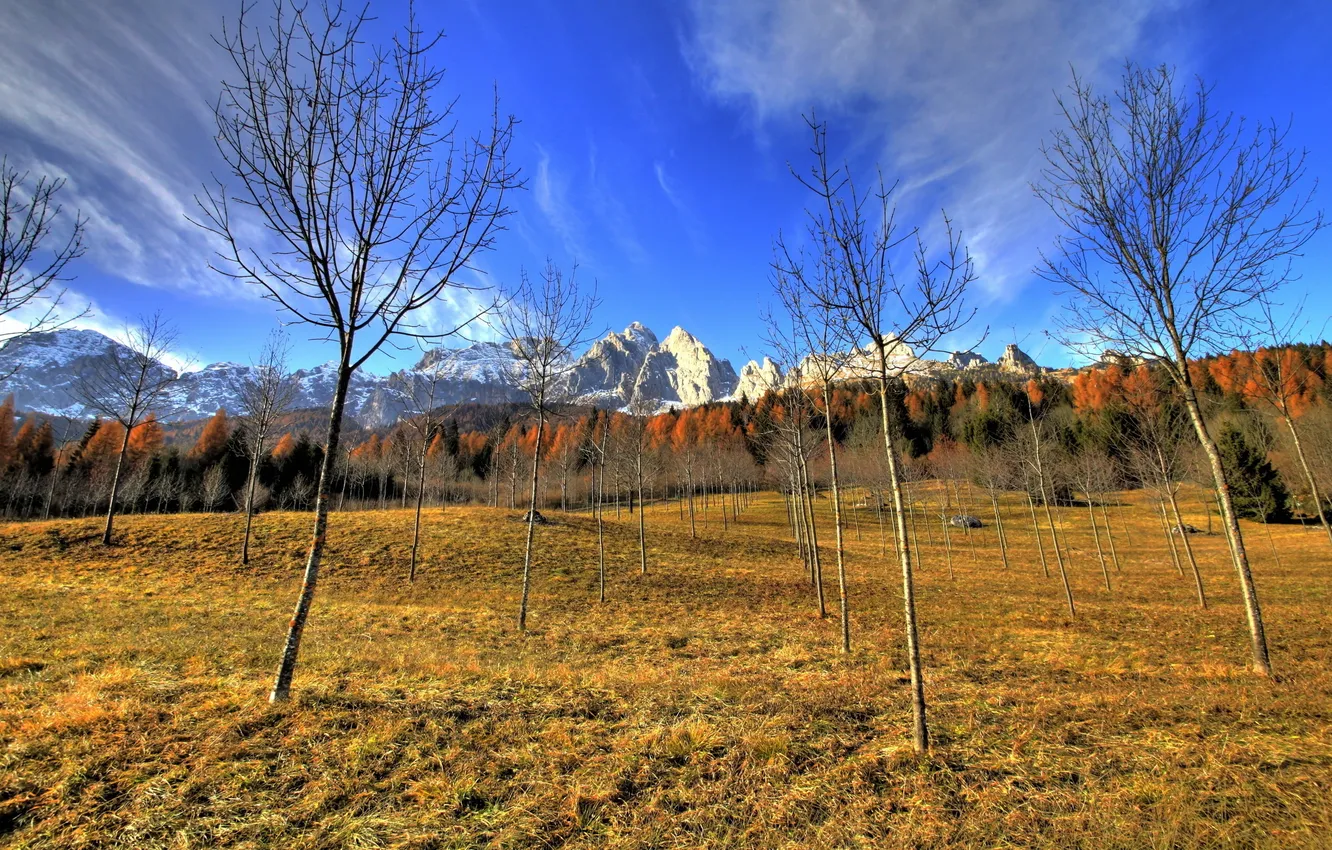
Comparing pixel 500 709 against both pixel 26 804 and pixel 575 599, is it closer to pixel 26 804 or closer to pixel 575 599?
pixel 26 804

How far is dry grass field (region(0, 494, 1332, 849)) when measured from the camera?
382 cm

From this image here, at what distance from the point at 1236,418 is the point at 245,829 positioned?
251 feet

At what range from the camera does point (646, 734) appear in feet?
17.9

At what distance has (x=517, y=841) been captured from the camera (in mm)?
3684

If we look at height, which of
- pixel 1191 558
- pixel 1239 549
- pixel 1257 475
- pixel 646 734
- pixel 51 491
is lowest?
pixel 646 734

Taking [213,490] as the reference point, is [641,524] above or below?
below

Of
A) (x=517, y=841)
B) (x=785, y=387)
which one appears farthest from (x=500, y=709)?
(x=785, y=387)

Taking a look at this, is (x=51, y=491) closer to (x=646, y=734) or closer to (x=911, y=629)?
(x=646, y=734)

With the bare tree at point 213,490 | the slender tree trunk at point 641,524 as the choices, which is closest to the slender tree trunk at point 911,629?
the slender tree trunk at point 641,524

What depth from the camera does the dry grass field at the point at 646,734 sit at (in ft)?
12.5

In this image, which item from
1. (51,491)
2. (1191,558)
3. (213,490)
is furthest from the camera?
(213,490)

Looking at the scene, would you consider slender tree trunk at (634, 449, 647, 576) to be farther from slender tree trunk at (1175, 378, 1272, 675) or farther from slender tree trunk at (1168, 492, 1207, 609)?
slender tree trunk at (1168, 492, 1207, 609)

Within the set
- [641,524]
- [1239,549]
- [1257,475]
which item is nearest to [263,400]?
[641,524]

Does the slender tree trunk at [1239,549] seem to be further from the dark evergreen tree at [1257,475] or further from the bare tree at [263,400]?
the dark evergreen tree at [1257,475]
